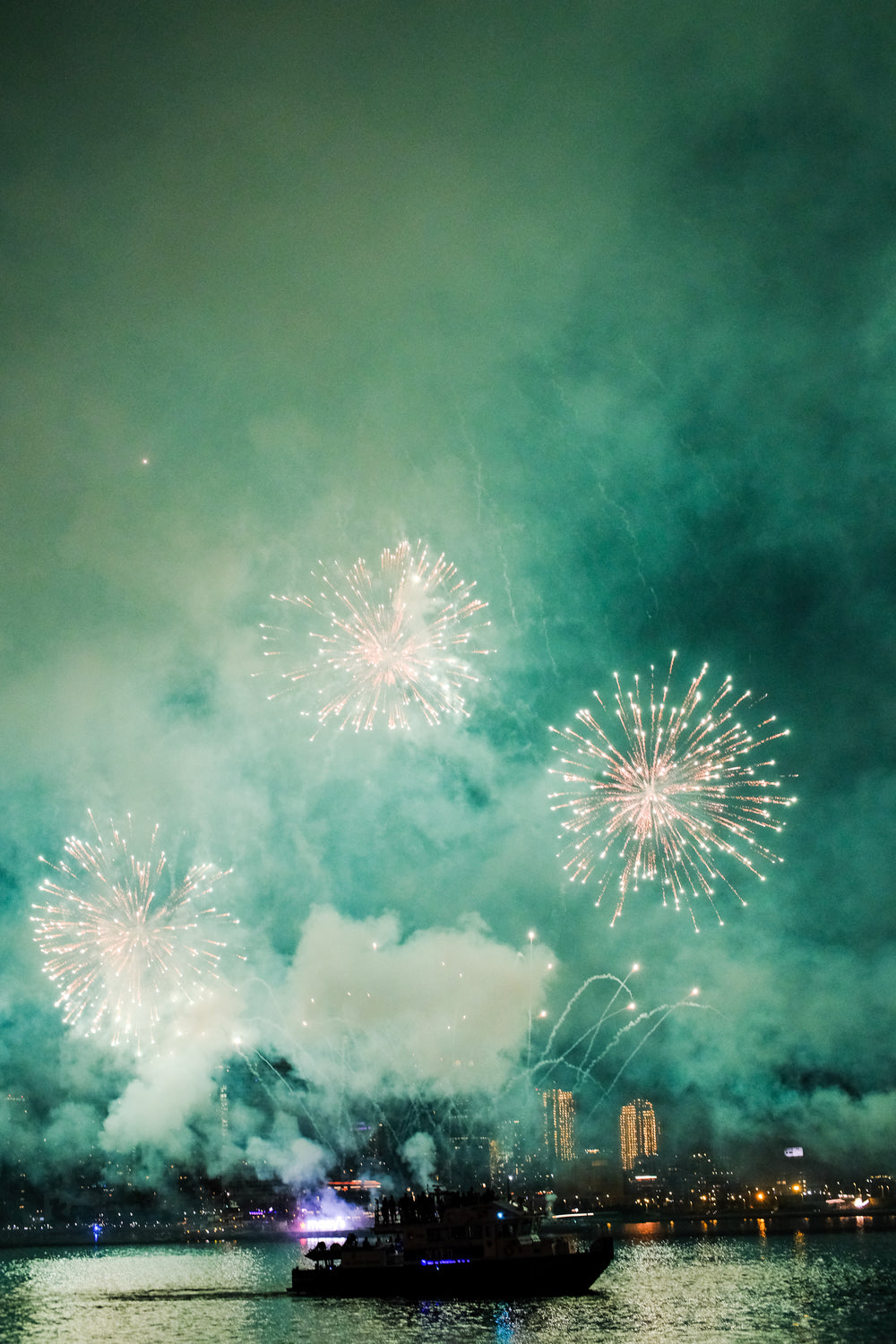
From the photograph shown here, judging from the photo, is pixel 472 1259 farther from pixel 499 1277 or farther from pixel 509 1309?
pixel 509 1309

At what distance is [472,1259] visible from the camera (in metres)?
76.1

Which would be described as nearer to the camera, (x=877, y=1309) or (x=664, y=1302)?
(x=877, y=1309)

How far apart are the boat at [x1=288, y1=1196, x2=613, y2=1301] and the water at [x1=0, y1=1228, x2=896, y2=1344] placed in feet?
4.54

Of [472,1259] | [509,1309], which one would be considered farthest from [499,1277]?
[509,1309]

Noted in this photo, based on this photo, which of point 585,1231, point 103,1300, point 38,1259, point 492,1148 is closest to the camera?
point 103,1300

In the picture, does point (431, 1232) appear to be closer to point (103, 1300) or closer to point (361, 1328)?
point (361, 1328)

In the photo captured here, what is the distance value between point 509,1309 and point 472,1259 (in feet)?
15.9

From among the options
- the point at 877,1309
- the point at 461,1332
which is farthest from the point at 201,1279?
the point at 877,1309

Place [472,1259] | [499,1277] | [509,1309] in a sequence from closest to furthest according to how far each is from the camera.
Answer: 1. [509,1309]
2. [499,1277]
3. [472,1259]

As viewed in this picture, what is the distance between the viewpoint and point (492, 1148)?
471 ft

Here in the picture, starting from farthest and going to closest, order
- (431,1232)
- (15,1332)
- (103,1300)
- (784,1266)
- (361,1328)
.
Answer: (784,1266) → (103,1300) → (431,1232) → (15,1332) → (361,1328)

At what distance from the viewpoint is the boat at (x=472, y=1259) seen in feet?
249

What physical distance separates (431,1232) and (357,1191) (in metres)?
129

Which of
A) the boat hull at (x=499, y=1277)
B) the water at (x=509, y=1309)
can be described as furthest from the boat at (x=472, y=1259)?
the water at (x=509, y=1309)
